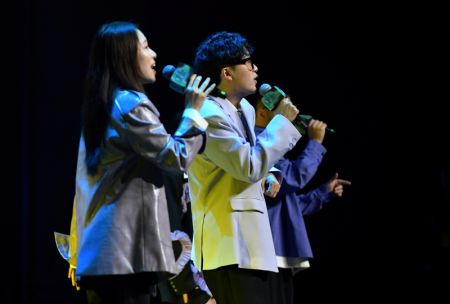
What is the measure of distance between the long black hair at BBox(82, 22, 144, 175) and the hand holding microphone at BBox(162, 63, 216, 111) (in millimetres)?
119

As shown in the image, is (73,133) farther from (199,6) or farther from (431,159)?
(431,159)

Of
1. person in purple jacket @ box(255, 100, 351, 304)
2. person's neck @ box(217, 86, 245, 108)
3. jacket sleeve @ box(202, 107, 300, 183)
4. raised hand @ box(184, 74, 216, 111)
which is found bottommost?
person in purple jacket @ box(255, 100, 351, 304)

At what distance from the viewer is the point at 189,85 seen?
6.16 feet

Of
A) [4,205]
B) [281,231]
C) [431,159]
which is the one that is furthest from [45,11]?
[431,159]

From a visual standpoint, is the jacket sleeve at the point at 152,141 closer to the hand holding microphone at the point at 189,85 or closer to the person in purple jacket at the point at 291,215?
the hand holding microphone at the point at 189,85

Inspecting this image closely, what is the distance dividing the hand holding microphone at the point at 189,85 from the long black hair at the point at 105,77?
0.12 metres

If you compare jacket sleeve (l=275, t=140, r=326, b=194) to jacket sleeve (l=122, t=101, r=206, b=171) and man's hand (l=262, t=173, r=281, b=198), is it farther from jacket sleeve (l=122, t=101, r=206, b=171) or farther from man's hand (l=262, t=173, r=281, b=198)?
jacket sleeve (l=122, t=101, r=206, b=171)

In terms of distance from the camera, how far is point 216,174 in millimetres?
2215

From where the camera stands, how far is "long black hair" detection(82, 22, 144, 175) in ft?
5.81

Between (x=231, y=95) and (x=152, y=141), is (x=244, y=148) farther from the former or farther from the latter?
(x=152, y=141)

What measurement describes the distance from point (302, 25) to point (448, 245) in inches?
60.6

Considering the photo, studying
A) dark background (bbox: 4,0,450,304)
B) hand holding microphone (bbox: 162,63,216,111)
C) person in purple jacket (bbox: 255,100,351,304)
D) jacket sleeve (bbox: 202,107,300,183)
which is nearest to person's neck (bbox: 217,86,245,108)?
jacket sleeve (bbox: 202,107,300,183)

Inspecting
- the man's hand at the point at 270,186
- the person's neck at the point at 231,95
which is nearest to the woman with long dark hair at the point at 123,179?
the person's neck at the point at 231,95

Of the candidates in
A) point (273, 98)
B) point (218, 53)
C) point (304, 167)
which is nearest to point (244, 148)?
point (273, 98)
